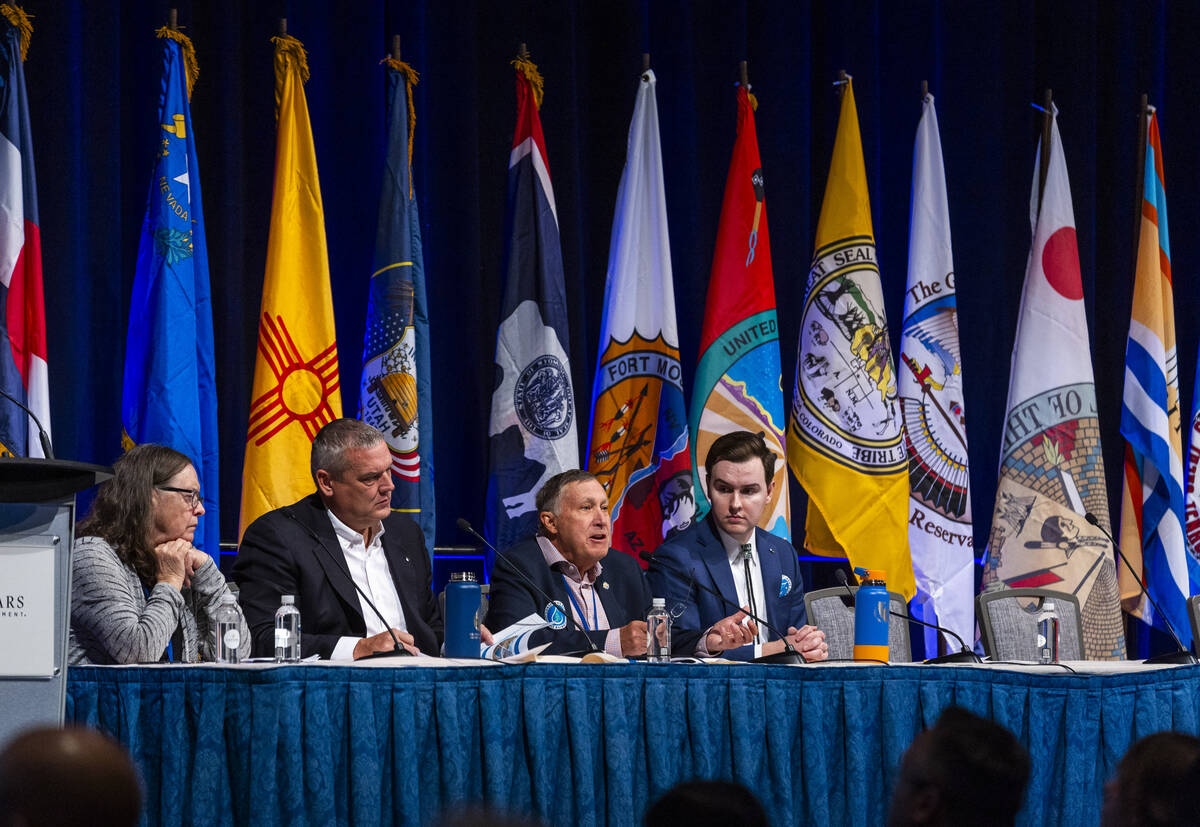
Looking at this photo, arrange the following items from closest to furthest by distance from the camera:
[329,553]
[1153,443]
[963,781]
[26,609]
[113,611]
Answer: [963,781] → [26,609] → [113,611] → [329,553] → [1153,443]

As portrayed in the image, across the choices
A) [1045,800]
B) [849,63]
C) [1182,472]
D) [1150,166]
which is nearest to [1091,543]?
[1182,472]

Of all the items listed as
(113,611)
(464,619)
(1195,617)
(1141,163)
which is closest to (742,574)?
(464,619)

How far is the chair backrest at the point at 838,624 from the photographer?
4.36 metres

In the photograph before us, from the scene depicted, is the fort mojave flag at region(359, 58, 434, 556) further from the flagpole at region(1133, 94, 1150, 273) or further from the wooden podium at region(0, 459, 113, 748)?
the flagpole at region(1133, 94, 1150, 273)

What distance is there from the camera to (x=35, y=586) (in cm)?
241

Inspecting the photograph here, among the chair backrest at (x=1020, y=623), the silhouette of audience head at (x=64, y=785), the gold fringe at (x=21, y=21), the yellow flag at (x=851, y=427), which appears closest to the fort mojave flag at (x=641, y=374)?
the yellow flag at (x=851, y=427)

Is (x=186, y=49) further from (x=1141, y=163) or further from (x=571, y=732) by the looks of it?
(x=1141, y=163)

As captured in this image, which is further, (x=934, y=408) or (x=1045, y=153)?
(x=1045, y=153)

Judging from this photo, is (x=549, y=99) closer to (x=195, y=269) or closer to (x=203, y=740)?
A: (x=195, y=269)

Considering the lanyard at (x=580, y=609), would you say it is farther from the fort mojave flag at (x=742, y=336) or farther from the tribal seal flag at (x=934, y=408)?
the tribal seal flag at (x=934, y=408)

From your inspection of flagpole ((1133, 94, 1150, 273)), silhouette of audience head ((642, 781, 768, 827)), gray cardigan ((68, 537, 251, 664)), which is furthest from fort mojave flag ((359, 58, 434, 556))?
silhouette of audience head ((642, 781, 768, 827))

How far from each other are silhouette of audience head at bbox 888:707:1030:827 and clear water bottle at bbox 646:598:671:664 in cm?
161

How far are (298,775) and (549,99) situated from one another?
162 inches

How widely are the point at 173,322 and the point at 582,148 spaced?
2211 mm
